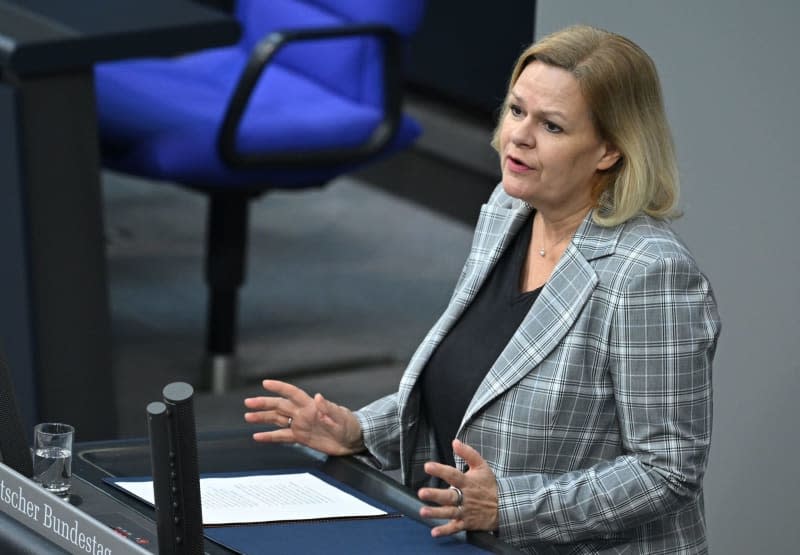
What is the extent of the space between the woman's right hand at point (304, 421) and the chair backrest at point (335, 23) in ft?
7.00

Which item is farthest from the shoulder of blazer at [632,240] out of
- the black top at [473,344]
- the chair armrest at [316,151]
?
the chair armrest at [316,151]

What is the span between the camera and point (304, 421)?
2020 mm

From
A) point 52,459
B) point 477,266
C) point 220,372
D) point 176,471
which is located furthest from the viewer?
point 220,372

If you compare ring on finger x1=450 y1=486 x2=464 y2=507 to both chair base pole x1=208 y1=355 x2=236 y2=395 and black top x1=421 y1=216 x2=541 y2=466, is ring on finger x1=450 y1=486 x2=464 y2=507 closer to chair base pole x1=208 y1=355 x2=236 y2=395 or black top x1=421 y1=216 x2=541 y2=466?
black top x1=421 y1=216 x2=541 y2=466

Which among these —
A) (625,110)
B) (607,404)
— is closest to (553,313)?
(607,404)

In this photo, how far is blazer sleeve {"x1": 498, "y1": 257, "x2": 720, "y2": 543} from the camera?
1.85m

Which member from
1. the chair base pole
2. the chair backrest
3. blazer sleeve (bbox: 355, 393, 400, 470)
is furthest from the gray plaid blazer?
the chair base pole

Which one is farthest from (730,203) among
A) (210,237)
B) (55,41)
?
(210,237)

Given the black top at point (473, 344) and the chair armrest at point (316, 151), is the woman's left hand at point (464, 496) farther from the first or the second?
the chair armrest at point (316, 151)

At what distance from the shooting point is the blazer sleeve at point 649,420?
185cm

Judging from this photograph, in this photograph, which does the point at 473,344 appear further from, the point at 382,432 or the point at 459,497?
the point at 459,497

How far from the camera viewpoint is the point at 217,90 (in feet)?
14.1

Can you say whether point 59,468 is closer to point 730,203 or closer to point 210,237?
point 730,203

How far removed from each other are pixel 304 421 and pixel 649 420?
46 cm
